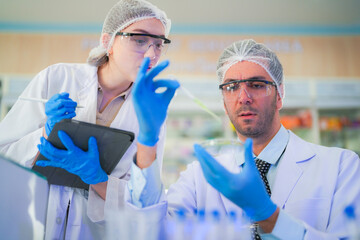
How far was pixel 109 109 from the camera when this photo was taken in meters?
1.77

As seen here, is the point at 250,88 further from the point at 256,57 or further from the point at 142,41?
the point at 142,41

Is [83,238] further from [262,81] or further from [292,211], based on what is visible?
[262,81]

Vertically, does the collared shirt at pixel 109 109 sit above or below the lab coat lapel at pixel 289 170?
above

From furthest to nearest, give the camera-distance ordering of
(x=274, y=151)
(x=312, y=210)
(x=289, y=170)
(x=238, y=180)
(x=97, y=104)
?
(x=97, y=104), (x=274, y=151), (x=289, y=170), (x=312, y=210), (x=238, y=180)

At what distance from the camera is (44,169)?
4.75 feet

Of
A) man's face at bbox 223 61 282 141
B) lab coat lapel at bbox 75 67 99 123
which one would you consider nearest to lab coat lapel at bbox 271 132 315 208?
man's face at bbox 223 61 282 141

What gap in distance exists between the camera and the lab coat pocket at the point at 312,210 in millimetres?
1413

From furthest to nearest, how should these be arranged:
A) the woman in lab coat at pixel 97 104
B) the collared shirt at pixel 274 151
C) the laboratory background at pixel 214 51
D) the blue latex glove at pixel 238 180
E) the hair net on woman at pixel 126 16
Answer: the laboratory background at pixel 214 51, the hair net on woman at pixel 126 16, the collared shirt at pixel 274 151, the woman in lab coat at pixel 97 104, the blue latex glove at pixel 238 180

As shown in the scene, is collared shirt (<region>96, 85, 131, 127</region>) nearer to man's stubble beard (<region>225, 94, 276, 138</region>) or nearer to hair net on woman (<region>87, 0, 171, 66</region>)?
hair net on woman (<region>87, 0, 171, 66</region>)

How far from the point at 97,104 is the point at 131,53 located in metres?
0.36

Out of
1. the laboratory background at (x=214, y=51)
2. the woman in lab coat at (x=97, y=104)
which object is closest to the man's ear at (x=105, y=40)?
the woman in lab coat at (x=97, y=104)

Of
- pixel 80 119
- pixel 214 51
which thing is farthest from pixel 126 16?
pixel 214 51

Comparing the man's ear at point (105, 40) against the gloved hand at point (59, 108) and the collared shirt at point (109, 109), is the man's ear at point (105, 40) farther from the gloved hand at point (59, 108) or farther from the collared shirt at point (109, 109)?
the gloved hand at point (59, 108)

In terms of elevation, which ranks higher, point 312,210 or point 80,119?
point 80,119
